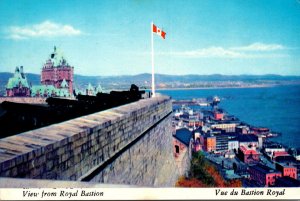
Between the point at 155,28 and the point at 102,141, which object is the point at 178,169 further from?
the point at 102,141

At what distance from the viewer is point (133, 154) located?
24.5 ft

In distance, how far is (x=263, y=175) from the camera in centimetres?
A: 2988

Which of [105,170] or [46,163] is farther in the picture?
[105,170]

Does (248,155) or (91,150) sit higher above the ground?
(91,150)

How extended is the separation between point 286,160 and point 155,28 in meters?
31.5

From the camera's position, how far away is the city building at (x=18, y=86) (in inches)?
1291

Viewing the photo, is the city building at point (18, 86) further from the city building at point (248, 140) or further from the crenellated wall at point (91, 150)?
the city building at point (248, 140)

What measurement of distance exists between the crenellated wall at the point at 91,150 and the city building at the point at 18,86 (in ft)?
86.0

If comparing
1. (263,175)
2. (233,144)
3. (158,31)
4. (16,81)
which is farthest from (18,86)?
(233,144)

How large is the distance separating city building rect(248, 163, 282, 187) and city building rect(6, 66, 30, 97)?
2257cm

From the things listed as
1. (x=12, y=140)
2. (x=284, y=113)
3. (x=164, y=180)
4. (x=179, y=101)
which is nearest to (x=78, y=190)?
(x=12, y=140)

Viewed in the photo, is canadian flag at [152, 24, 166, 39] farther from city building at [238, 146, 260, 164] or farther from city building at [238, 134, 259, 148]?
city building at [238, 134, 259, 148]

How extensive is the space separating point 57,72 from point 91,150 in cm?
4952

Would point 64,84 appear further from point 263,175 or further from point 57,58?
point 263,175
